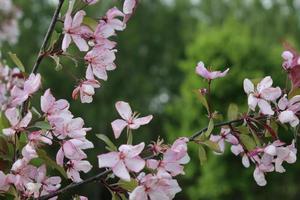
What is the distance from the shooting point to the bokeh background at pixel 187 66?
42.3 ft

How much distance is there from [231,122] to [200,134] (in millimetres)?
84

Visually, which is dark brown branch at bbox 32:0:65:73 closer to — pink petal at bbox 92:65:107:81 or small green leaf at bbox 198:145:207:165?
pink petal at bbox 92:65:107:81

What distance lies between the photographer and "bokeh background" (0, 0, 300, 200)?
12.9 meters

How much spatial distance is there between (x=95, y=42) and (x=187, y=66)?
39.6 ft

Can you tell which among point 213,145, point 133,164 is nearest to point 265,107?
point 213,145

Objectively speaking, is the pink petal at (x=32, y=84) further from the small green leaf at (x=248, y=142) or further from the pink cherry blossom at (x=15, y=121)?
the small green leaf at (x=248, y=142)

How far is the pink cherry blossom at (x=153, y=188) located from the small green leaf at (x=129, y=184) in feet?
0.07

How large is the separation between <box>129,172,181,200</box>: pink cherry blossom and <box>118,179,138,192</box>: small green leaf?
21 mm

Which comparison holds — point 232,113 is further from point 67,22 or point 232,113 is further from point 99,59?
point 67,22

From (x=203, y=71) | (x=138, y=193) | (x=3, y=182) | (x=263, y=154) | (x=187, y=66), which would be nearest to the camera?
(x=138, y=193)

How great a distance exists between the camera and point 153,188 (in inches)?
50.4

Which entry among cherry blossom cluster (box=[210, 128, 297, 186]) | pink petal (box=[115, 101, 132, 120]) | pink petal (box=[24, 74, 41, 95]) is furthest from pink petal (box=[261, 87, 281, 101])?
pink petal (box=[24, 74, 41, 95])

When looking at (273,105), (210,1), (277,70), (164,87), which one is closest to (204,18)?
(210,1)

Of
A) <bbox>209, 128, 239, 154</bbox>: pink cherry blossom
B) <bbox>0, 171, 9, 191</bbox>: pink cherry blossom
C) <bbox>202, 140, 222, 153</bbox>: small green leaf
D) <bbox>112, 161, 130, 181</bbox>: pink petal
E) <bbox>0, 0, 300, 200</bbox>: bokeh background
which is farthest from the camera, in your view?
<bbox>0, 0, 300, 200</bbox>: bokeh background
